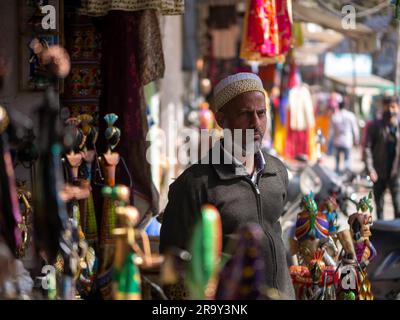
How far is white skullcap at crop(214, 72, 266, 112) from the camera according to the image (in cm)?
377

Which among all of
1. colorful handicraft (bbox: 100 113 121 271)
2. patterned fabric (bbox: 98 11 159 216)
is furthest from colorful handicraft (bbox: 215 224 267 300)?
patterned fabric (bbox: 98 11 159 216)

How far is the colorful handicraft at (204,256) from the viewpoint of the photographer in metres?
2.69

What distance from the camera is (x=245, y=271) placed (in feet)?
8.91

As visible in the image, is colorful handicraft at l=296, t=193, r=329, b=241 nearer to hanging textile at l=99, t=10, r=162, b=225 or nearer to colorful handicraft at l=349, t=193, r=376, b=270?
colorful handicraft at l=349, t=193, r=376, b=270

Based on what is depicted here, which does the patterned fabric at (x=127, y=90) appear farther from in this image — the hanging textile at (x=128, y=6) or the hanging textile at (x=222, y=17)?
the hanging textile at (x=222, y=17)

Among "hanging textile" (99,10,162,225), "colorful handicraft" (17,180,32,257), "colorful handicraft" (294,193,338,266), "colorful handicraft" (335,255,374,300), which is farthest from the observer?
"hanging textile" (99,10,162,225)

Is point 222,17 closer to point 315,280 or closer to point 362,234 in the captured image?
point 362,234

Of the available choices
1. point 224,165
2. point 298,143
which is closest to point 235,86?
point 224,165

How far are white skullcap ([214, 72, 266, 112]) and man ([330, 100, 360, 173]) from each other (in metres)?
13.0

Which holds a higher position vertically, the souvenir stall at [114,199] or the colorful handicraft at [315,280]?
the souvenir stall at [114,199]

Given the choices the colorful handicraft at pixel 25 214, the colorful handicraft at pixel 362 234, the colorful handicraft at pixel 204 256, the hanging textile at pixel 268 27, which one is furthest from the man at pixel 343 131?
the colorful handicraft at pixel 204 256

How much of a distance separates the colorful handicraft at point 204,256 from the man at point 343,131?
14148 mm

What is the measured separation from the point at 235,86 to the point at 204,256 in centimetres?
125
